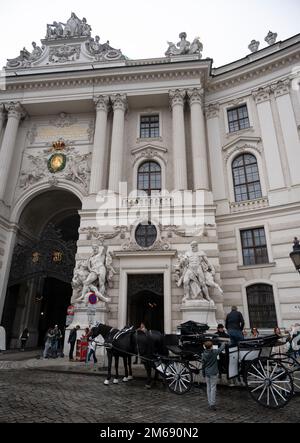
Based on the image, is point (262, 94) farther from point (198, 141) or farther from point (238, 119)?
point (198, 141)

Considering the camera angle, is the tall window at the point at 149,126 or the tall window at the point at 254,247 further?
the tall window at the point at 149,126

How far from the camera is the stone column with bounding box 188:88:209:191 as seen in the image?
19766mm

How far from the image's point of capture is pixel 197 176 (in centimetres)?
1991

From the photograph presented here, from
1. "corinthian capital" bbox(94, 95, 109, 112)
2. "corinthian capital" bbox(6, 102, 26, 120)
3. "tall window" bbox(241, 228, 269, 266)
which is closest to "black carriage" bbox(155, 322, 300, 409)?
"tall window" bbox(241, 228, 269, 266)

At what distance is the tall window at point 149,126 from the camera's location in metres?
24.1

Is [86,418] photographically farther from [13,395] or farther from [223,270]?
[223,270]

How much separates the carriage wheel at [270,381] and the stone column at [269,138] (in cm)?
1453

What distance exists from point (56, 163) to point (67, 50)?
11536 millimetres

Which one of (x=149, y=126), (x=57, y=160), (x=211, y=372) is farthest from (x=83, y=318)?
(x=149, y=126)

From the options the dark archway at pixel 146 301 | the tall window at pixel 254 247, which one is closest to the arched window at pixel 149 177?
the dark archway at pixel 146 301

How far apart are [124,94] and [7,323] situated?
19511 mm

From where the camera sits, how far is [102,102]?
23656 millimetres

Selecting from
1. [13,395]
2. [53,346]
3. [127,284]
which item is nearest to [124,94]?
[127,284]

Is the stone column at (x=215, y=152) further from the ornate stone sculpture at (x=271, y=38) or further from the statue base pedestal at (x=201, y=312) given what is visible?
the statue base pedestal at (x=201, y=312)
